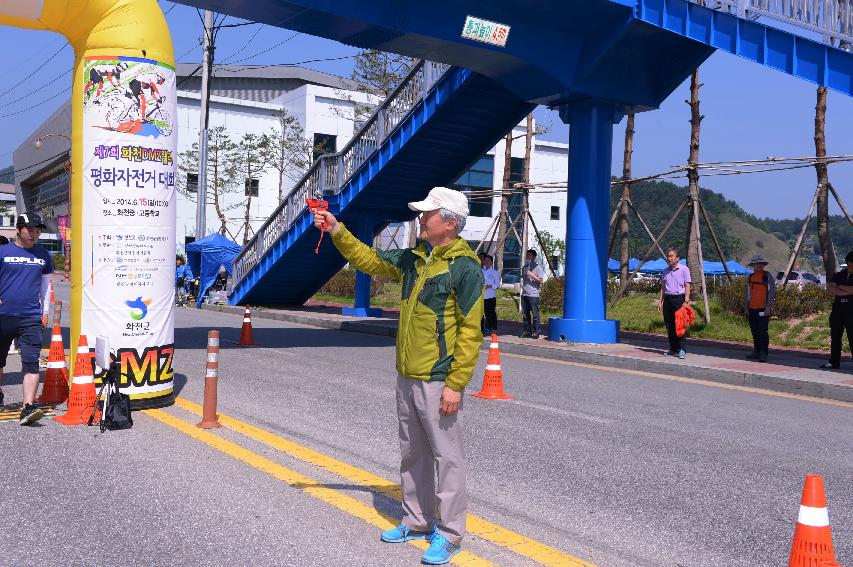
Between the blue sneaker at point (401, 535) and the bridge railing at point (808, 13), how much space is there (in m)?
12.5

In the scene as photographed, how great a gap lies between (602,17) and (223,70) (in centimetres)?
5164

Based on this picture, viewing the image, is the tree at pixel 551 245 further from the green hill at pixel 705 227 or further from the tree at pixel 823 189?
the tree at pixel 823 189

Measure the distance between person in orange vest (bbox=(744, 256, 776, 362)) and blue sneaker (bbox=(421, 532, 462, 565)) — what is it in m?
10.6

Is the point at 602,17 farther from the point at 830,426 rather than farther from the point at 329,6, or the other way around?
Result: the point at 830,426

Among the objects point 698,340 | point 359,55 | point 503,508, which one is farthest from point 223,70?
point 503,508

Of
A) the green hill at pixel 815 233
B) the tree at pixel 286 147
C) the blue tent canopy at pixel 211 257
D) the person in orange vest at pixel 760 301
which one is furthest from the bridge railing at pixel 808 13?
the green hill at pixel 815 233

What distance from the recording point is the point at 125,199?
835 centimetres

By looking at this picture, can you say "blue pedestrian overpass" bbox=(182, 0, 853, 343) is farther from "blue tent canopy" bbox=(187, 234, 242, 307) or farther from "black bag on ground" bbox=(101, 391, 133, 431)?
"blue tent canopy" bbox=(187, 234, 242, 307)

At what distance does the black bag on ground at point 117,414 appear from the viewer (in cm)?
741

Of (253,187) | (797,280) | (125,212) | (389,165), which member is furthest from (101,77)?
(253,187)

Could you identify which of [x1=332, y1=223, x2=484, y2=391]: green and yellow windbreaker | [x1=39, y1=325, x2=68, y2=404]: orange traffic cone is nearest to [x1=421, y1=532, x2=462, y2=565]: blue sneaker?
[x1=332, y1=223, x2=484, y2=391]: green and yellow windbreaker

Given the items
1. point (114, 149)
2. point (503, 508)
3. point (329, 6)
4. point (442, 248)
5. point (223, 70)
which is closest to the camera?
point (442, 248)

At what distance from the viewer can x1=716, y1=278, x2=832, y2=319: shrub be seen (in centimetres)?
1877

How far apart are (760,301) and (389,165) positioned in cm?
905
